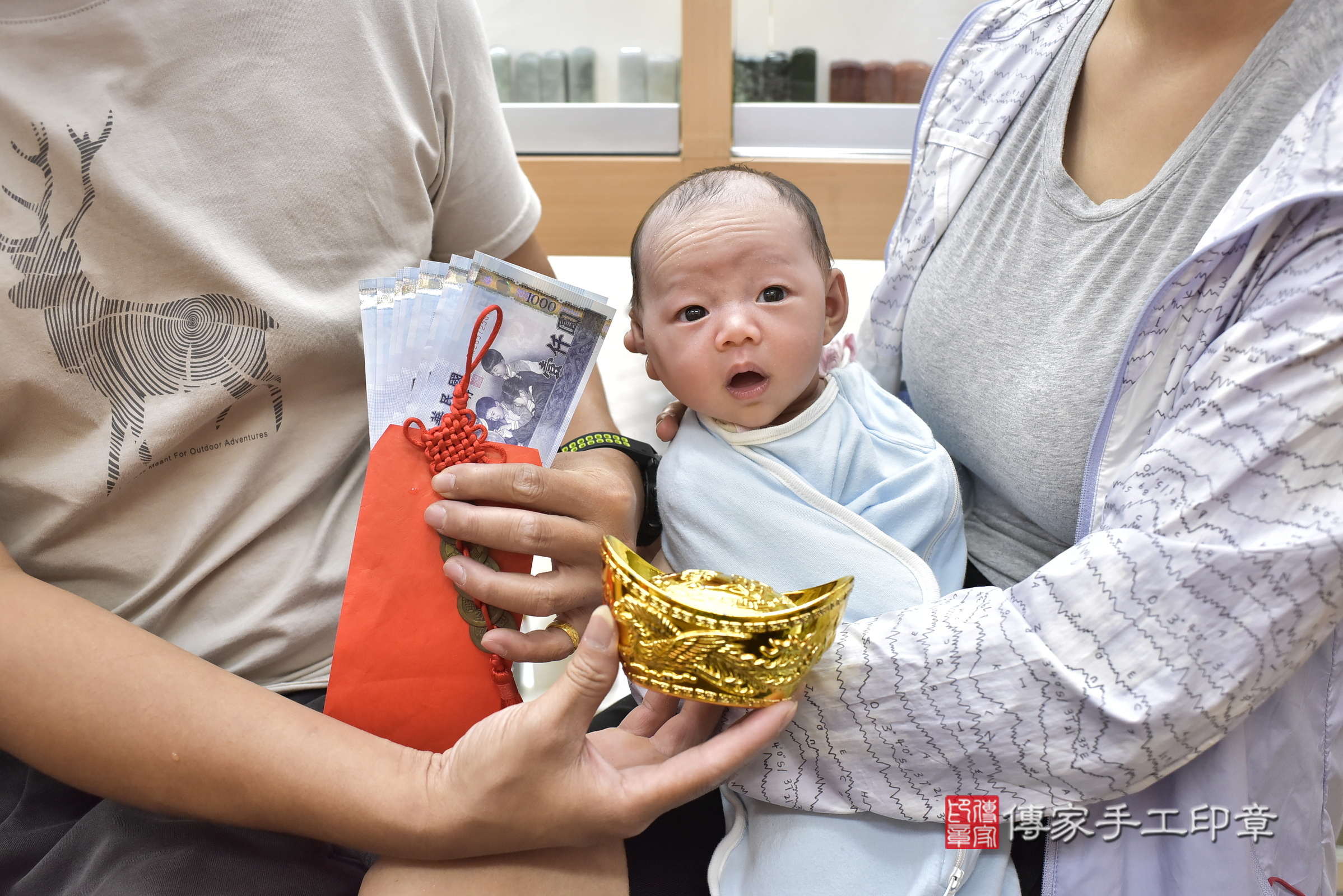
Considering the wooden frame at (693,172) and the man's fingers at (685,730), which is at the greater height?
the man's fingers at (685,730)

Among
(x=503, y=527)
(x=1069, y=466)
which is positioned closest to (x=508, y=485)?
(x=503, y=527)

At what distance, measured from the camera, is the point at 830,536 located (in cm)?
96

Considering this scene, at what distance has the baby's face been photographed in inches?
38.5

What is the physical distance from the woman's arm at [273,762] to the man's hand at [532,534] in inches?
5.0

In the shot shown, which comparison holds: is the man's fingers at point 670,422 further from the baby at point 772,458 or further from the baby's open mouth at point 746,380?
the baby's open mouth at point 746,380

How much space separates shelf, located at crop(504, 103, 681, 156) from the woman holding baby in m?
1.76

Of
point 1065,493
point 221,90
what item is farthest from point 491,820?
point 221,90

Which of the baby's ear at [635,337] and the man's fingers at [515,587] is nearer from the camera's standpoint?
the man's fingers at [515,587]

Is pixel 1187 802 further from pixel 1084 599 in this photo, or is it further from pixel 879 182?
pixel 879 182

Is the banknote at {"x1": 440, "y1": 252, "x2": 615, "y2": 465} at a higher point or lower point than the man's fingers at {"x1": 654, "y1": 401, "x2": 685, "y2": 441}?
higher

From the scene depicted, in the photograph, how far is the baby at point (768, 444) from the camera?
947mm

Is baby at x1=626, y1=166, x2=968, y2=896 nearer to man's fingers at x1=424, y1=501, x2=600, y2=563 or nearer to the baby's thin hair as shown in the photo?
the baby's thin hair

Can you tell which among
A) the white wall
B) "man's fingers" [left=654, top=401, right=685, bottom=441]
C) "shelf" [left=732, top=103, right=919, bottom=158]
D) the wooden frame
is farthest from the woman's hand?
the white wall

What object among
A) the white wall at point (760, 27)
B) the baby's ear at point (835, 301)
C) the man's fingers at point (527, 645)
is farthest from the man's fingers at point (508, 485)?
the white wall at point (760, 27)
